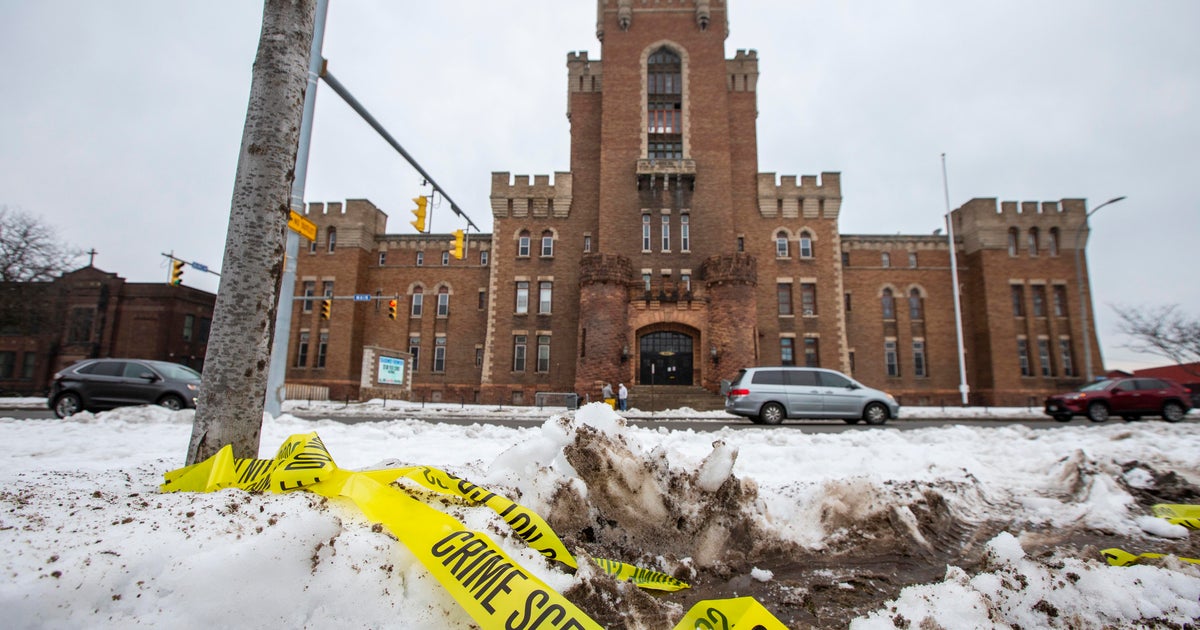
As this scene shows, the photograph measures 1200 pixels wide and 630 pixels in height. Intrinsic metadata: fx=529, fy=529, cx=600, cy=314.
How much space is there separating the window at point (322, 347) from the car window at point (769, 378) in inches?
1154

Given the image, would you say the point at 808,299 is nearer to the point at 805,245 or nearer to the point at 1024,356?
the point at 805,245

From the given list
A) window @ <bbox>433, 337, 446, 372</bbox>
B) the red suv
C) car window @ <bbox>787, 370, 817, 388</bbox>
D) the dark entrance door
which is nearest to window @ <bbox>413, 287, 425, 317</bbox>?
window @ <bbox>433, 337, 446, 372</bbox>

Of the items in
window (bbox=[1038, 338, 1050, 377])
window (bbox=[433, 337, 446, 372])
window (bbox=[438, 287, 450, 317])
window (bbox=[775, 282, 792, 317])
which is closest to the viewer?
window (bbox=[775, 282, 792, 317])

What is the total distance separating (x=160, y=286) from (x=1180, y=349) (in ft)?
215

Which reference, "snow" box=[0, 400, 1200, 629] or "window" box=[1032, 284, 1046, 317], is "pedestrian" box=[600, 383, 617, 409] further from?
"window" box=[1032, 284, 1046, 317]

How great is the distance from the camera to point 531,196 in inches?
1342

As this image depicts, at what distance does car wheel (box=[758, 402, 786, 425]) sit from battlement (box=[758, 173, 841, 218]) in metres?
20.9

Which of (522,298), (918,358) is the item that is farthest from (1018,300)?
(522,298)

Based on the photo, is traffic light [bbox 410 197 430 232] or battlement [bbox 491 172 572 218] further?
battlement [bbox 491 172 572 218]

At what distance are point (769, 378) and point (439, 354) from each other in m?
25.0

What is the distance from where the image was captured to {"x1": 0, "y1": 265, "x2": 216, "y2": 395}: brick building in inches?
1526

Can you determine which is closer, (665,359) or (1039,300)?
(665,359)

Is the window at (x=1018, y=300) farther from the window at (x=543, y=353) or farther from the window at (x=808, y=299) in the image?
the window at (x=543, y=353)

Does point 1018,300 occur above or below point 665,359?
above
